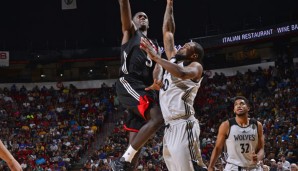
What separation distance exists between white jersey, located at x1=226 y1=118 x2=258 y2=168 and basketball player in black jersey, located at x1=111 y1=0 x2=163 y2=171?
6.76 ft

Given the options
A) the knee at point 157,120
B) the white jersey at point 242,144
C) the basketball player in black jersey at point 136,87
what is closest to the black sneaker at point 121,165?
the basketball player in black jersey at point 136,87

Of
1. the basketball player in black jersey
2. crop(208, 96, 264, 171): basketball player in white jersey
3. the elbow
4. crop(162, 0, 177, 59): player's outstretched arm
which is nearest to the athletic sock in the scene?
the basketball player in black jersey

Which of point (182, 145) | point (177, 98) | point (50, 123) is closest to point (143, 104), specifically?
point (177, 98)

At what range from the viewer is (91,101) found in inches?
1036

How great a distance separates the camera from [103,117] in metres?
24.4

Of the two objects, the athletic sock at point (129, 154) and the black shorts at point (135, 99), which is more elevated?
the black shorts at point (135, 99)

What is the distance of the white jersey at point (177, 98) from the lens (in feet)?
15.6

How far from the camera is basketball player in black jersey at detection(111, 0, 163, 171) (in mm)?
4918

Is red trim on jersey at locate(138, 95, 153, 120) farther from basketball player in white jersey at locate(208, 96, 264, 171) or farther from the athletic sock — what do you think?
basketball player in white jersey at locate(208, 96, 264, 171)

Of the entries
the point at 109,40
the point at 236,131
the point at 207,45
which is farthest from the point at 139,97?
the point at 109,40

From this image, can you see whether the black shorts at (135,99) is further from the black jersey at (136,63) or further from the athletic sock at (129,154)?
the athletic sock at (129,154)

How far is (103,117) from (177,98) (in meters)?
19.9

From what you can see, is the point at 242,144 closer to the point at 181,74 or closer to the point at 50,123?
the point at 181,74

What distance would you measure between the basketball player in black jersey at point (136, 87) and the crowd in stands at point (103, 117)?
32.8ft
